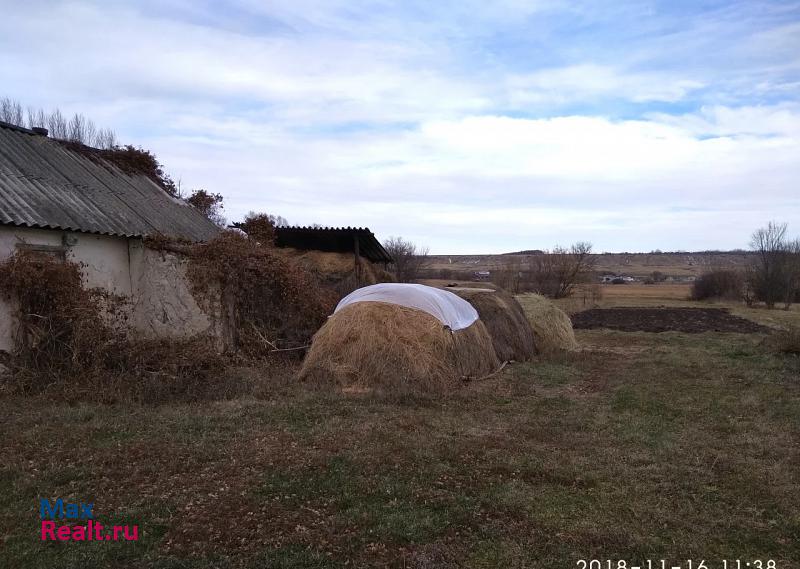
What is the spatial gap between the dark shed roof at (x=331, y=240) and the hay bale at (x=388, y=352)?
5.10 meters

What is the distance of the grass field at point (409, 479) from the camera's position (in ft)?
14.2

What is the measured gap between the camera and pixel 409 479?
18.5 feet

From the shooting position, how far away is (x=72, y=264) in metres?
10.8

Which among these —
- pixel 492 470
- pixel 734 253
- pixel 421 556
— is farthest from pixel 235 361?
pixel 734 253

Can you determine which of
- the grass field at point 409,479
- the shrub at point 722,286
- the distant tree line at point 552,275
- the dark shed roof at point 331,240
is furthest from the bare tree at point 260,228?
the shrub at point 722,286

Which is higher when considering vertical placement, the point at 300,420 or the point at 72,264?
the point at 72,264

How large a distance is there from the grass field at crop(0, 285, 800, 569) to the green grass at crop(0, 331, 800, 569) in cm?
2

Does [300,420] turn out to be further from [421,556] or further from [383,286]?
[383,286]

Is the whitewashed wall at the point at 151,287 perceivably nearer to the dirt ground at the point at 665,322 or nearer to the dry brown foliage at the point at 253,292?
the dry brown foliage at the point at 253,292

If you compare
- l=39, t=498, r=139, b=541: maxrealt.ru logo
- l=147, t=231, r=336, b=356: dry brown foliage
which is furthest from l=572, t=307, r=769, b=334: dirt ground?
l=39, t=498, r=139, b=541: maxrealt.ru logo

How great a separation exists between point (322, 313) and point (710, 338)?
13673 millimetres
